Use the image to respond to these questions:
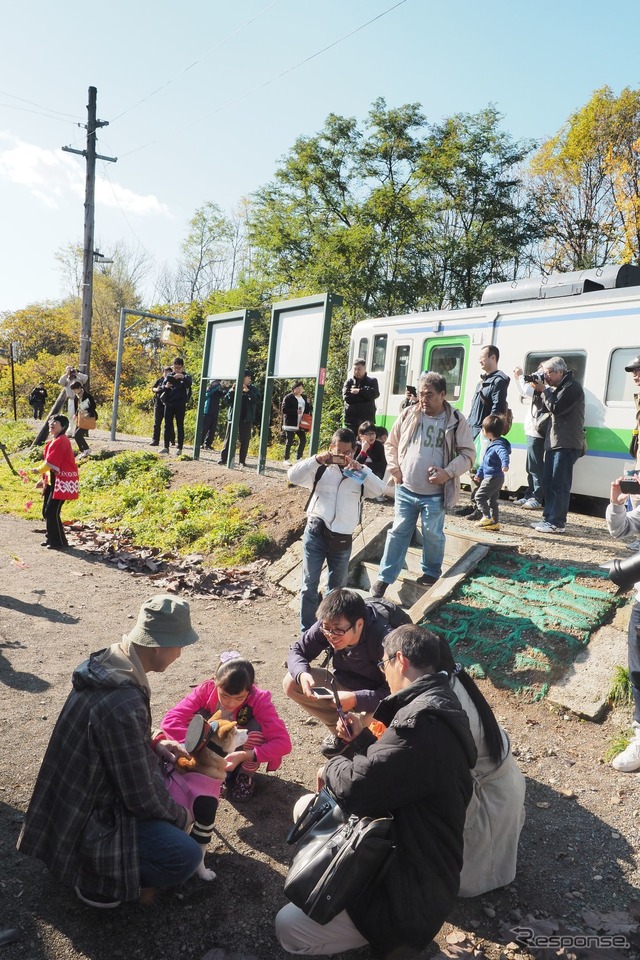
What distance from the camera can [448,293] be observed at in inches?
941

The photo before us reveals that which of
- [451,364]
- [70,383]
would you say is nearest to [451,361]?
[451,364]

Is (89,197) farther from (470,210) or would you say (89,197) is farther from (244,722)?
(244,722)

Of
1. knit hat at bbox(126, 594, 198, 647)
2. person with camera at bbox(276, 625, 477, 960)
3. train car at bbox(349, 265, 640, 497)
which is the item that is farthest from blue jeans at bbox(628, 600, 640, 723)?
train car at bbox(349, 265, 640, 497)

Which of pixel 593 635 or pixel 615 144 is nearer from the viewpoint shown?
pixel 593 635

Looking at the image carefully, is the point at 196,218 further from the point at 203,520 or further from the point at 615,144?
the point at 203,520

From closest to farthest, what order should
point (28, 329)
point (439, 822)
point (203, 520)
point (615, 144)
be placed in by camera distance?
point (439, 822) < point (203, 520) < point (615, 144) < point (28, 329)

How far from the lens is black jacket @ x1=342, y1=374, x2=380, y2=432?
9.05 metres

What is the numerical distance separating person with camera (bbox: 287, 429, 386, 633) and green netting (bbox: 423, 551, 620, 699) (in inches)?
40.1

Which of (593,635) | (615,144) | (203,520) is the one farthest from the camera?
(615,144)

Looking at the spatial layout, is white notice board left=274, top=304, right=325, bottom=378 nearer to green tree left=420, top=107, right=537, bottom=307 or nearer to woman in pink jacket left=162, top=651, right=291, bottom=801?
woman in pink jacket left=162, top=651, right=291, bottom=801

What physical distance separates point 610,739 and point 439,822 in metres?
2.48

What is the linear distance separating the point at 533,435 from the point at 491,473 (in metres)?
1.60

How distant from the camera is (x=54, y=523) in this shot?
8.91 meters

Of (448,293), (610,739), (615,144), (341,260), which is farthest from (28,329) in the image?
(610,739)
